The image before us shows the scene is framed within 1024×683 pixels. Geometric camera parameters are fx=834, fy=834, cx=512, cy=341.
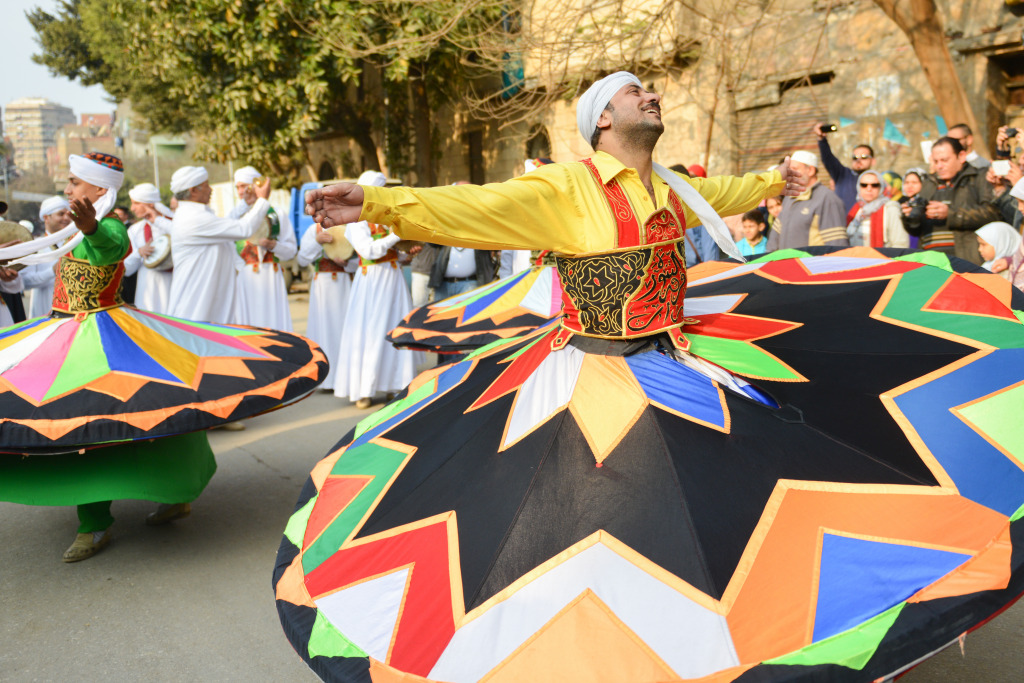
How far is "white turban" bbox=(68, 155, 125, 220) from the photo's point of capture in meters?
4.52

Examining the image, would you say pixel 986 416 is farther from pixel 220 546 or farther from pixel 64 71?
pixel 64 71

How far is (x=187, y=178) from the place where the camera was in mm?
6863

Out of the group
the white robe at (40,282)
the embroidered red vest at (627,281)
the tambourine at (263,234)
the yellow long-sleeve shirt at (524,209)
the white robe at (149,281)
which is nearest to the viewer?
the yellow long-sleeve shirt at (524,209)

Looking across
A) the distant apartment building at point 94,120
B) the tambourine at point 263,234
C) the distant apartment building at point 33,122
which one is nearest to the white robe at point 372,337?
the tambourine at point 263,234

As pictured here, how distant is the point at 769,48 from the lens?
11609mm

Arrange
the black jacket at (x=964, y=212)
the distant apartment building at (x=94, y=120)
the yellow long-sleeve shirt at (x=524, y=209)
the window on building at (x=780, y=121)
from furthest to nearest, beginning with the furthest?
the distant apartment building at (x=94, y=120) < the window on building at (x=780, y=121) < the black jacket at (x=964, y=212) < the yellow long-sleeve shirt at (x=524, y=209)

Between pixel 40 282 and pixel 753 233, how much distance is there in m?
6.70

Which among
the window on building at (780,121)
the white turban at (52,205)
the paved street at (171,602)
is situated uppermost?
the window on building at (780,121)

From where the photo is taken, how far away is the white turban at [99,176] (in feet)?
14.8

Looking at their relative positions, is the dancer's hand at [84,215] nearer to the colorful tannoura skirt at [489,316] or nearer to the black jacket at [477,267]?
the colorful tannoura skirt at [489,316]

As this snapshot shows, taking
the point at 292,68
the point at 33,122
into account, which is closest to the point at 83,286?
the point at 292,68

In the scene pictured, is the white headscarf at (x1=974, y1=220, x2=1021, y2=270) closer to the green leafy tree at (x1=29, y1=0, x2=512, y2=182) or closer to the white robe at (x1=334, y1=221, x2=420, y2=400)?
the white robe at (x1=334, y1=221, x2=420, y2=400)

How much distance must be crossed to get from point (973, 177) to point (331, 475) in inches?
208

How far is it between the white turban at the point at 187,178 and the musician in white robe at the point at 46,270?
0.83m
